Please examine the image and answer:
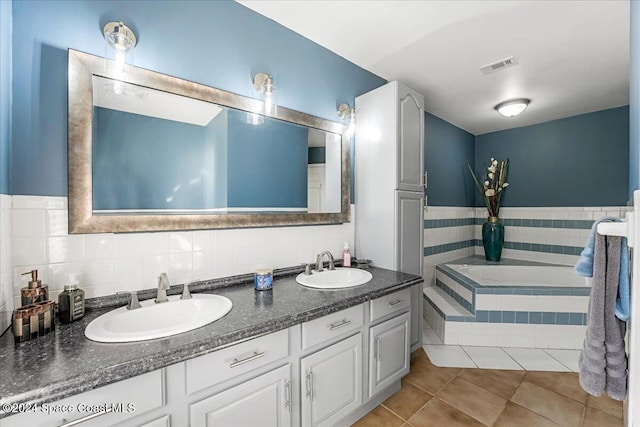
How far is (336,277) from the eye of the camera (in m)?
1.92

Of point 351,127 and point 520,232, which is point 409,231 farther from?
point 520,232

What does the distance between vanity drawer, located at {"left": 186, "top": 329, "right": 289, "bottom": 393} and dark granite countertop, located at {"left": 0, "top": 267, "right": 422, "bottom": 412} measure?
68 millimetres

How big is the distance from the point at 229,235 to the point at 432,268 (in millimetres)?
2632

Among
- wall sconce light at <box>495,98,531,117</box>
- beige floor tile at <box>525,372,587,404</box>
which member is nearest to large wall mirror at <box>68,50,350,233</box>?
beige floor tile at <box>525,372,587,404</box>

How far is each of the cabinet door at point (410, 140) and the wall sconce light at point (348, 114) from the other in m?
0.37

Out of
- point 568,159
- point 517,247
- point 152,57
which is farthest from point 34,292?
point 568,159

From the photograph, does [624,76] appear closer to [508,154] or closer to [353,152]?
[508,154]

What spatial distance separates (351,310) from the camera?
1.49 m

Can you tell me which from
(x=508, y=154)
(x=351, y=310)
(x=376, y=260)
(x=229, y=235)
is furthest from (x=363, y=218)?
(x=508, y=154)

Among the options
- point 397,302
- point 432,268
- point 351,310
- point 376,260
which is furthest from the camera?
point 432,268

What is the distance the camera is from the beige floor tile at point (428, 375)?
1.97m

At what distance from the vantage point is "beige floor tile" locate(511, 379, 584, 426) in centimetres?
167

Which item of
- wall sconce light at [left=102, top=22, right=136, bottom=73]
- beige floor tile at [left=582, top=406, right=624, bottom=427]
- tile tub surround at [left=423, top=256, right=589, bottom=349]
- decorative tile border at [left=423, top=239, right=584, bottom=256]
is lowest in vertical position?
beige floor tile at [left=582, top=406, right=624, bottom=427]

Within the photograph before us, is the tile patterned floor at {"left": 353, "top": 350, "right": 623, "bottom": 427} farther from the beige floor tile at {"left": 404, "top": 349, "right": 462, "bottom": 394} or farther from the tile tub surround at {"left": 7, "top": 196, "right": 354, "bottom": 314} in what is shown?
the tile tub surround at {"left": 7, "top": 196, "right": 354, "bottom": 314}
